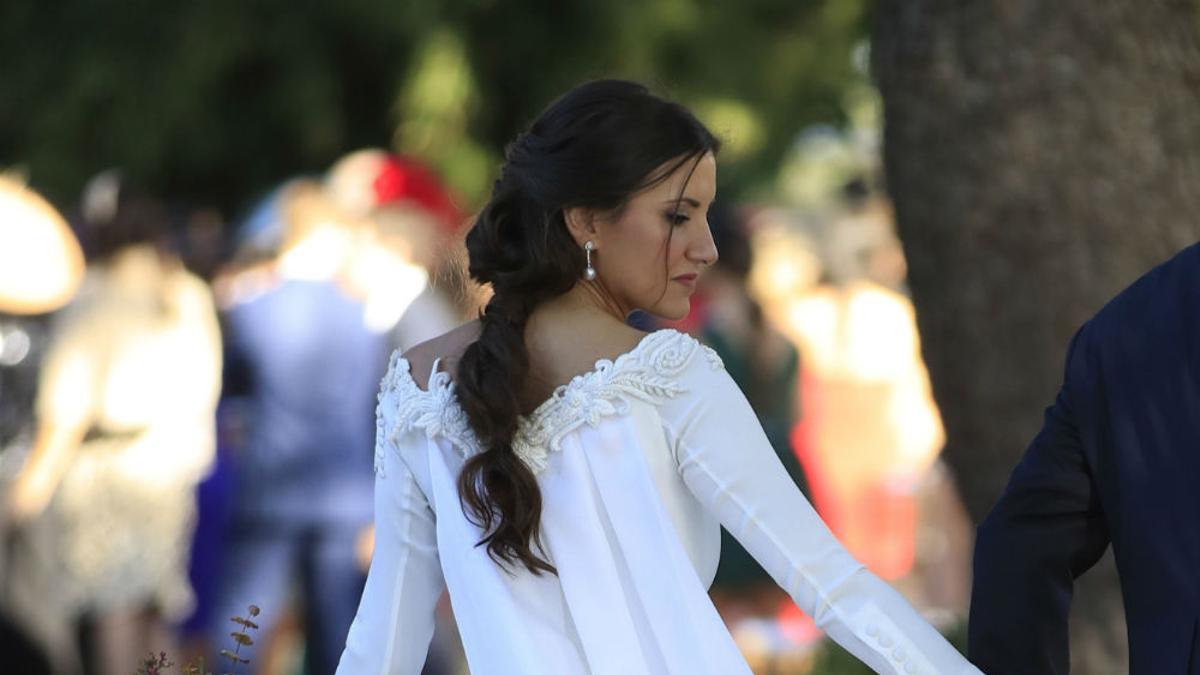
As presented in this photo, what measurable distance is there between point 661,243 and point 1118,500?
0.78m

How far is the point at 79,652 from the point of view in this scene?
784 cm

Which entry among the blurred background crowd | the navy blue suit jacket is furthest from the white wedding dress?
the blurred background crowd

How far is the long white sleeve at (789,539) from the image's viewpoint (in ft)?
10.6

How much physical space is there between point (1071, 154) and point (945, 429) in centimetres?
75

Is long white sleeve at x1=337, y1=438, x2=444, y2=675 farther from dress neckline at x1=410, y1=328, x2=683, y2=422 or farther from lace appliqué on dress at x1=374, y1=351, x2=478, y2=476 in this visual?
dress neckline at x1=410, y1=328, x2=683, y2=422

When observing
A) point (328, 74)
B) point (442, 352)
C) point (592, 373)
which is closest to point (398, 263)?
point (442, 352)

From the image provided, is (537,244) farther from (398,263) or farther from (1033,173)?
(398,263)

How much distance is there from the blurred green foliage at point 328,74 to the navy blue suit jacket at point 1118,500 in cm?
851

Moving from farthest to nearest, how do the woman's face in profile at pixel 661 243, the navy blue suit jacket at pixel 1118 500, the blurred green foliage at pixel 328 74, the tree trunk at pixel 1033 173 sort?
the blurred green foliage at pixel 328 74 < the tree trunk at pixel 1033 173 < the woman's face in profile at pixel 661 243 < the navy blue suit jacket at pixel 1118 500

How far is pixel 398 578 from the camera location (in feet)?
11.7

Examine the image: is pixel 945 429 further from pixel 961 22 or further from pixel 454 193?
pixel 454 193

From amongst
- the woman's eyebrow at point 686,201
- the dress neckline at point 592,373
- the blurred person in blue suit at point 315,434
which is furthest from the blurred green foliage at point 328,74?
the dress neckline at point 592,373

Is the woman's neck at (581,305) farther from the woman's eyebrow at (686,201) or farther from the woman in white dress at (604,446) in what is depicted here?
the woman's eyebrow at (686,201)

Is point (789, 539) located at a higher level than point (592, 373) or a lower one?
lower
